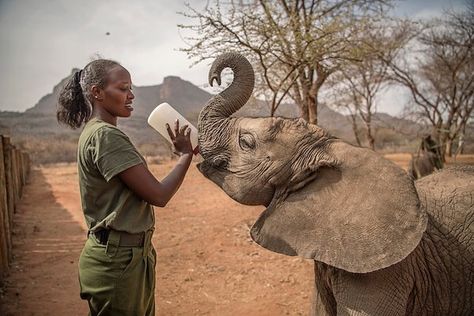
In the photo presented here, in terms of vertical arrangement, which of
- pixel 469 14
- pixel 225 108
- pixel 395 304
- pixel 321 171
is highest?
pixel 469 14

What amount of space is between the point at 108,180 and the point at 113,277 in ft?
1.71

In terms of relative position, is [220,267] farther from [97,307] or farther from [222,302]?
[97,307]

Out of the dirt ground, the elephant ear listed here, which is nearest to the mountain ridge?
the elephant ear

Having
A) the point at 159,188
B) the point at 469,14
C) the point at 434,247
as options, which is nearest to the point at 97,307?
the point at 159,188

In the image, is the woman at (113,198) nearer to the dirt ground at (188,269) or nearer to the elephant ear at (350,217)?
the elephant ear at (350,217)

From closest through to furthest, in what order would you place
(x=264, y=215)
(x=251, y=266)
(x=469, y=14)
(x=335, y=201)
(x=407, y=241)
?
1. (x=407, y=241)
2. (x=335, y=201)
3. (x=264, y=215)
4. (x=251, y=266)
5. (x=469, y=14)

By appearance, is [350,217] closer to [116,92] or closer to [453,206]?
[453,206]

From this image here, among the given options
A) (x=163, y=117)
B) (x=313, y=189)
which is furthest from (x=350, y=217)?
(x=163, y=117)

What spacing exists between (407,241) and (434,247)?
2.60 ft

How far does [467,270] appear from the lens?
2.64m

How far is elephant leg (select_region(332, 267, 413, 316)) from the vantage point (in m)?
2.23

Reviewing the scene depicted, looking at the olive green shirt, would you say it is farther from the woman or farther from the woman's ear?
the woman's ear

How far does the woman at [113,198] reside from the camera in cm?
194

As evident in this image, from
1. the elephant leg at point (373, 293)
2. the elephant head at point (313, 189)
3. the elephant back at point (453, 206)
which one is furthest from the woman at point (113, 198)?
the elephant back at point (453, 206)
